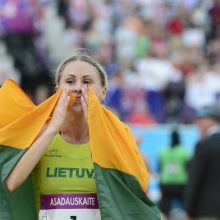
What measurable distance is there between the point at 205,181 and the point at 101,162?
12.9ft

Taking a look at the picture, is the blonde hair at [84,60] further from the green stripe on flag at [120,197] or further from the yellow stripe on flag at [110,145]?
the green stripe on flag at [120,197]

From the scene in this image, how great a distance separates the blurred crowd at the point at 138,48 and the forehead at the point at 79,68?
9.25 m

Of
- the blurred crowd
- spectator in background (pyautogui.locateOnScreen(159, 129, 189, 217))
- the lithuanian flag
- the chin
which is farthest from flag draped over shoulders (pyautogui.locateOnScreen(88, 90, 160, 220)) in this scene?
the blurred crowd

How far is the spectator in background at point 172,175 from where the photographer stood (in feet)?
45.4

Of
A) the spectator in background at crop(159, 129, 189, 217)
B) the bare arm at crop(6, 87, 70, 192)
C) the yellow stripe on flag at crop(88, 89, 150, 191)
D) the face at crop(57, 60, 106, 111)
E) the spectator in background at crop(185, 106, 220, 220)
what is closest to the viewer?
the bare arm at crop(6, 87, 70, 192)

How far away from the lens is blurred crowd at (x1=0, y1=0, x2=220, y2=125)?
1672cm

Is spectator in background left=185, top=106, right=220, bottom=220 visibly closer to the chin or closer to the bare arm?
the chin

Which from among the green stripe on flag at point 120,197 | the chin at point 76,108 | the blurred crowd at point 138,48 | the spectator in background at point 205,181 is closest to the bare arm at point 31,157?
the chin at point 76,108

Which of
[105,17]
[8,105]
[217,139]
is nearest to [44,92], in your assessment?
[105,17]

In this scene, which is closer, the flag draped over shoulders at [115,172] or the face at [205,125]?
the flag draped over shoulders at [115,172]

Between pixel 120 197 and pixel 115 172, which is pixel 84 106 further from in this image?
pixel 120 197

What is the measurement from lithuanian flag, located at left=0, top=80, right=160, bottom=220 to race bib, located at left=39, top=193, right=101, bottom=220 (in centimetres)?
13

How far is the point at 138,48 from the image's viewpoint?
19.0 meters

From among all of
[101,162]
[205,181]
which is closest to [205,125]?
[205,181]
